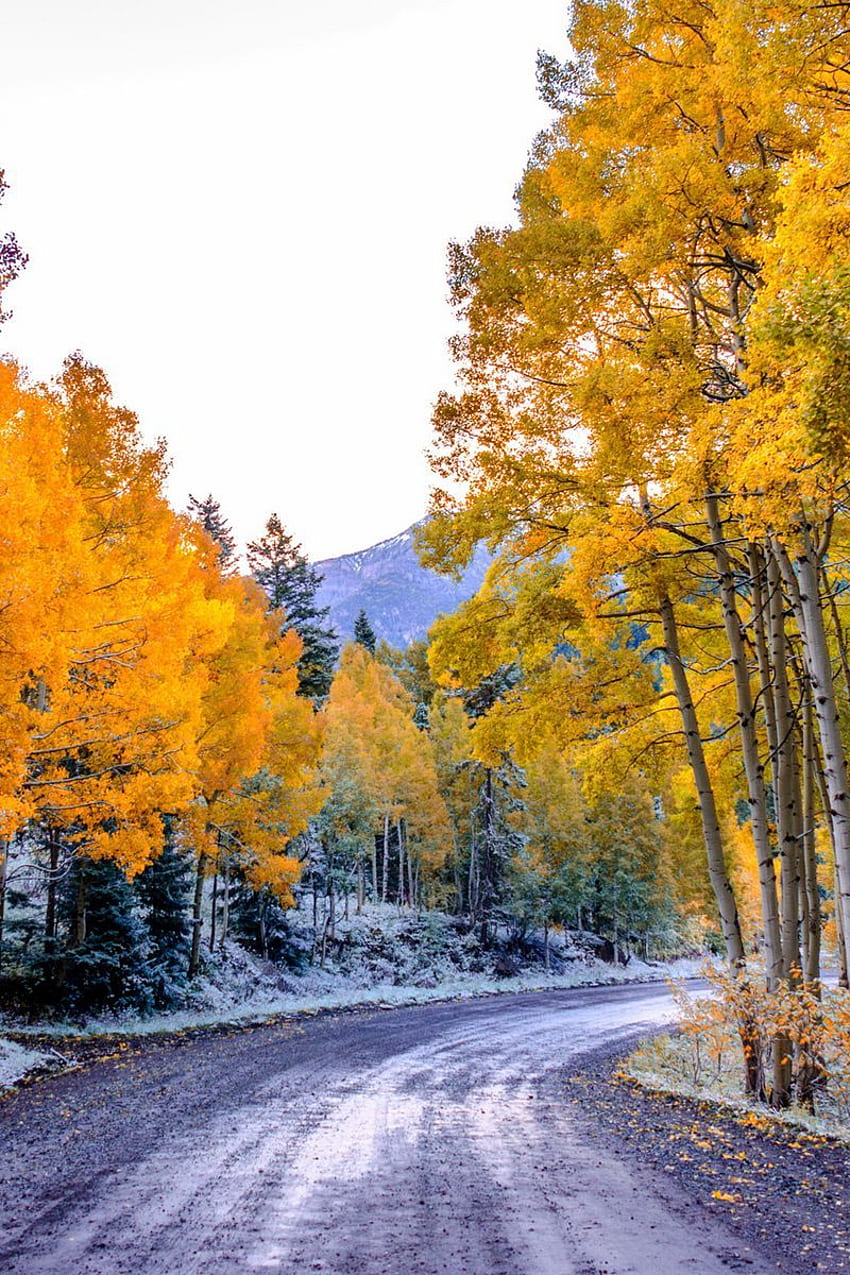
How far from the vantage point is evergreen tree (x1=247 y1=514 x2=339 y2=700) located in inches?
1474

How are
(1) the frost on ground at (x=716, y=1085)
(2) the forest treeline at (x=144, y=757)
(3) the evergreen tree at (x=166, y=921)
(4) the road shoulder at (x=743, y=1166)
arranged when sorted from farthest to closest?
1. (3) the evergreen tree at (x=166, y=921)
2. (2) the forest treeline at (x=144, y=757)
3. (1) the frost on ground at (x=716, y=1085)
4. (4) the road shoulder at (x=743, y=1166)

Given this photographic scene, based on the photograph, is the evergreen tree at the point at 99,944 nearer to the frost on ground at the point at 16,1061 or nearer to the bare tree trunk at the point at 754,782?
the frost on ground at the point at 16,1061

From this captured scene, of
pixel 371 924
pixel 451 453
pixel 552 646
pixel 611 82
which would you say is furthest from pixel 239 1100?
pixel 371 924

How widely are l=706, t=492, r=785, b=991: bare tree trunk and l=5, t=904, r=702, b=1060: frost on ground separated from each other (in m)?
12.0

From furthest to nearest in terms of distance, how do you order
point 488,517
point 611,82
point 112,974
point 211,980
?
point 211,980 → point 112,974 → point 488,517 → point 611,82

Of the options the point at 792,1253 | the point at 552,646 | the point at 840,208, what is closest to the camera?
the point at 792,1253

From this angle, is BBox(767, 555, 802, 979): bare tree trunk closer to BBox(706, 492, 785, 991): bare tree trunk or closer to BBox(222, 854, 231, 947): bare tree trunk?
BBox(706, 492, 785, 991): bare tree trunk

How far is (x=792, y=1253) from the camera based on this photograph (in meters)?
4.24

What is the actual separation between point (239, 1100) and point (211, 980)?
12.2m

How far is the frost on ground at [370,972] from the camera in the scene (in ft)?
58.4

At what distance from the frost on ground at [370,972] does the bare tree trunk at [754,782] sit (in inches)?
471

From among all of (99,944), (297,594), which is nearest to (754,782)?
(99,944)

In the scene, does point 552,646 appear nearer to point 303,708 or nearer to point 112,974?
point 303,708

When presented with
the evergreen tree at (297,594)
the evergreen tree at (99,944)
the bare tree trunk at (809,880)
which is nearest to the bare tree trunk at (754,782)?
the bare tree trunk at (809,880)
